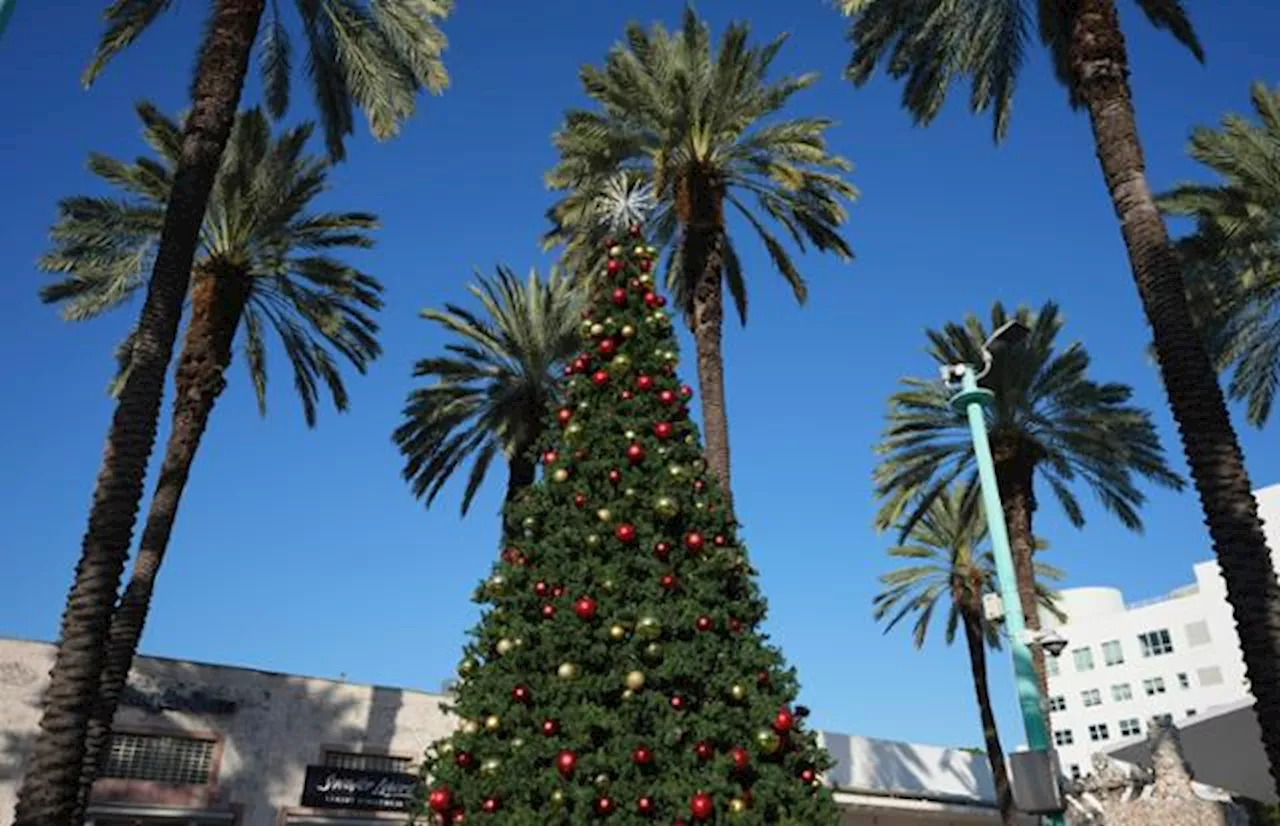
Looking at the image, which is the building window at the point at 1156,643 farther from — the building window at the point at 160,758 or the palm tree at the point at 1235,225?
the building window at the point at 160,758

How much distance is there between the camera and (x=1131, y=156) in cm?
1151

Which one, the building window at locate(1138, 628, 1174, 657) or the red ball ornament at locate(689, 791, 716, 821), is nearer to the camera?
the red ball ornament at locate(689, 791, 716, 821)

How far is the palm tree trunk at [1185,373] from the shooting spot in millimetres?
8719

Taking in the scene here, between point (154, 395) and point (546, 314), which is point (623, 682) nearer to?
point (154, 395)

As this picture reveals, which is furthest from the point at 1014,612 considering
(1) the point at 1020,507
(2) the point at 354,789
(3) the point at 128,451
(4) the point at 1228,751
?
(4) the point at 1228,751

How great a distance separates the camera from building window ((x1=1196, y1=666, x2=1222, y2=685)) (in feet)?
200

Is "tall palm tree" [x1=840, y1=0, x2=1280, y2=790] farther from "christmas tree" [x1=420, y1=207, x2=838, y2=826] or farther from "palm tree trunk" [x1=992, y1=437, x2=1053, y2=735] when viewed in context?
"palm tree trunk" [x1=992, y1=437, x2=1053, y2=735]

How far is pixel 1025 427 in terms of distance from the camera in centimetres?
2356

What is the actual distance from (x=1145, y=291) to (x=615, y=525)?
693 centimetres

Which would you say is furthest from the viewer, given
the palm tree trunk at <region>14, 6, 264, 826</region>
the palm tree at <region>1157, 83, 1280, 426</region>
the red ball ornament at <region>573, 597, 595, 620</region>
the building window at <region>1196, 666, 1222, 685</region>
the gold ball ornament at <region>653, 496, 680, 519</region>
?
the building window at <region>1196, 666, 1222, 685</region>

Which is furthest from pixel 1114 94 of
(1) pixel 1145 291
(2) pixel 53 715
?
(2) pixel 53 715

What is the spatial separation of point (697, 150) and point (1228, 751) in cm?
2756

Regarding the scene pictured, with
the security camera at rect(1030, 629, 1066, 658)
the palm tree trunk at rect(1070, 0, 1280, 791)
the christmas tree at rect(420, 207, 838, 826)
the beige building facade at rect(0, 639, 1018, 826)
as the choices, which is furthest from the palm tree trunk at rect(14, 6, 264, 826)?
the palm tree trunk at rect(1070, 0, 1280, 791)

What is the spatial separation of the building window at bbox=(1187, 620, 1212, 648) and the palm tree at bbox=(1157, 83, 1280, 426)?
166ft
